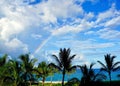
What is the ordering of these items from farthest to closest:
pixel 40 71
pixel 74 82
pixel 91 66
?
pixel 40 71 < pixel 91 66 < pixel 74 82

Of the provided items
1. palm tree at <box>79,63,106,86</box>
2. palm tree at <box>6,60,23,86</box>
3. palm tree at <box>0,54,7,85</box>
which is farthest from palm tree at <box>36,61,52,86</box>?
palm tree at <box>79,63,106,86</box>

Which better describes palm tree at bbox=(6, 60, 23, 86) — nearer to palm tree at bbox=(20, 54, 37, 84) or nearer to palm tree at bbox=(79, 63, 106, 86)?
palm tree at bbox=(20, 54, 37, 84)

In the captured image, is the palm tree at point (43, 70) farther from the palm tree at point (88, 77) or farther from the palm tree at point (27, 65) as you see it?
the palm tree at point (88, 77)

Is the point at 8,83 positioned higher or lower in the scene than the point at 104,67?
lower

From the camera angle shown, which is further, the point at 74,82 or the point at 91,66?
the point at 91,66

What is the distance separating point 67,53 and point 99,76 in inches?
224

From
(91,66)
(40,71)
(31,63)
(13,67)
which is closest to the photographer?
(91,66)

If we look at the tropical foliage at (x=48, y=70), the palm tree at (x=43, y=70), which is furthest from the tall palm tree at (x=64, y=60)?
the palm tree at (x=43, y=70)

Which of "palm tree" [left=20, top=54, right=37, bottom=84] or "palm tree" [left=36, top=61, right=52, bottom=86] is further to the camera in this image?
"palm tree" [left=36, top=61, right=52, bottom=86]

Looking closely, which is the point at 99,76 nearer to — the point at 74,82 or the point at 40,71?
the point at 74,82

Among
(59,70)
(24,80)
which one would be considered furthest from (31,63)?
(59,70)

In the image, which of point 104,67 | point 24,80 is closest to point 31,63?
point 24,80

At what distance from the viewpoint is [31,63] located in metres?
39.9

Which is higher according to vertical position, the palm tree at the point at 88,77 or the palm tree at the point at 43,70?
the palm tree at the point at 43,70
